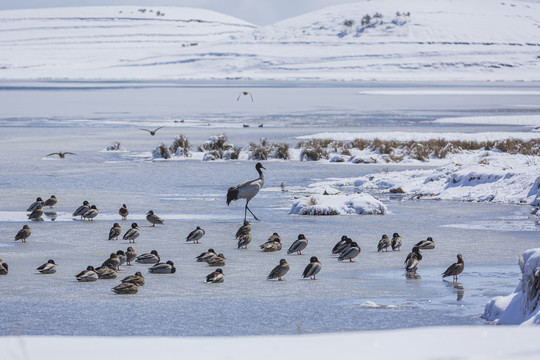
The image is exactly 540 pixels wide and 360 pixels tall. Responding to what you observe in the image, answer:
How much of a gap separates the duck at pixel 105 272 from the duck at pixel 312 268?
113 inches

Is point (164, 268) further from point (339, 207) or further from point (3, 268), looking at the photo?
point (339, 207)

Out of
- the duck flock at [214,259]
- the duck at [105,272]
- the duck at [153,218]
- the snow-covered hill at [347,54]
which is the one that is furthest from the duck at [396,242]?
the snow-covered hill at [347,54]

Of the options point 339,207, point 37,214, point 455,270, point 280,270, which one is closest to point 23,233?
point 37,214

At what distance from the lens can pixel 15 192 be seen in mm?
23375

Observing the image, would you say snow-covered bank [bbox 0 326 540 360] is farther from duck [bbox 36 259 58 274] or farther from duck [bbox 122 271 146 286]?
duck [bbox 36 259 58 274]

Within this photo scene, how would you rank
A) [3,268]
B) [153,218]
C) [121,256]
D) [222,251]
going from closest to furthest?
[3,268] → [121,256] → [222,251] → [153,218]

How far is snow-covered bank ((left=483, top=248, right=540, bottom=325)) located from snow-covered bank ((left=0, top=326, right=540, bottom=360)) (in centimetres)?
205

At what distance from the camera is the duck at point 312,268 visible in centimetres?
1304

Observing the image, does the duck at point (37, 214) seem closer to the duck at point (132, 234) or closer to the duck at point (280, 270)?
the duck at point (132, 234)

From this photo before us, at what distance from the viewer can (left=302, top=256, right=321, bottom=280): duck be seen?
42.8ft

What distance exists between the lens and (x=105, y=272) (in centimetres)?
1312

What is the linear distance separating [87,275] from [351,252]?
425 centimetres

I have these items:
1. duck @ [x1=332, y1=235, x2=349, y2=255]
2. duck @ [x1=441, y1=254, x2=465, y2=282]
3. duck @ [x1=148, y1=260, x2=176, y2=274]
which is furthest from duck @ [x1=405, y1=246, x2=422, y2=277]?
duck @ [x1=148, y1=260, x2=176, y2=274]

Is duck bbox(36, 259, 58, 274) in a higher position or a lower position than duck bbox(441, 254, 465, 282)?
lower
